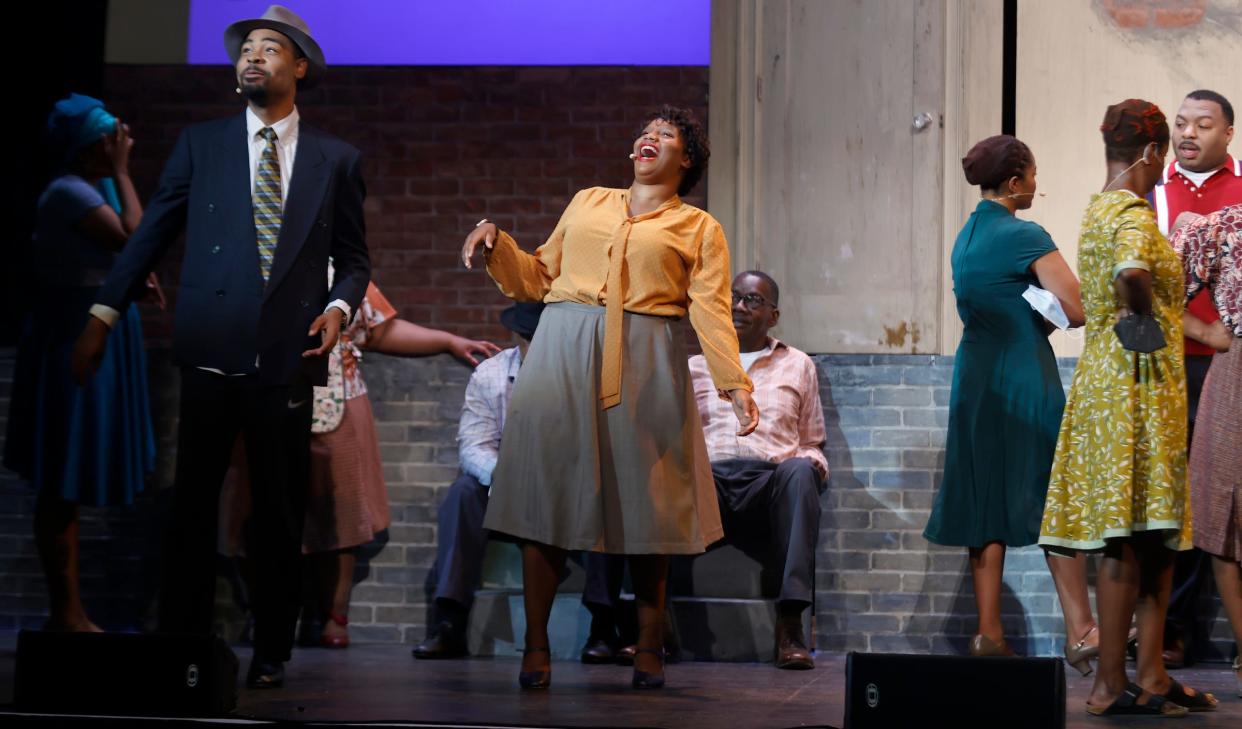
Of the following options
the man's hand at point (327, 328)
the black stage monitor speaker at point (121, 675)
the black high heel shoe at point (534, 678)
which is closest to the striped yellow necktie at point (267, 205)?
the man's hand at point (327, 328)

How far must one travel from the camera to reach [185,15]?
771cm

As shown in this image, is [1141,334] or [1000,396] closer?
[1141,334]

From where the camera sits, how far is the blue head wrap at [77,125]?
5.19 meters

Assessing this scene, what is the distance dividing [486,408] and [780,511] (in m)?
1.12

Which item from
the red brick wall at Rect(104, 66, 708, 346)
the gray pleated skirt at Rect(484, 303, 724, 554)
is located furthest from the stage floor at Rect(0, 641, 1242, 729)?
the red brick wall at Rect(104, 66, 708, 346)

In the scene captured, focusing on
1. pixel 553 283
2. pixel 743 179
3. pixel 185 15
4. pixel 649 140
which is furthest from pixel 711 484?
pixel 185 15

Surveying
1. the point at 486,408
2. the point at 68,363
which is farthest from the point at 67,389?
the point at 486,408

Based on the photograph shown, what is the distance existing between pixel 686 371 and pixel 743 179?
7.83ft

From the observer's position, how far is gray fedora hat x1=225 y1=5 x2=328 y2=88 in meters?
4.07

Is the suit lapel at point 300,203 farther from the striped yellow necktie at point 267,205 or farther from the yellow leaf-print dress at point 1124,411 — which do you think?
the yellow leaf-print dress at point 1124,411

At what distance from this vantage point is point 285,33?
13.4ft

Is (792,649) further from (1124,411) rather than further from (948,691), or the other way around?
(948,691)

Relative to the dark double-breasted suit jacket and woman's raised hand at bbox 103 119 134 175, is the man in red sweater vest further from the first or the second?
woman's raised hand at bbox 103 119 134 175

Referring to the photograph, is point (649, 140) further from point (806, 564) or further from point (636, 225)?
point (806, 564)
